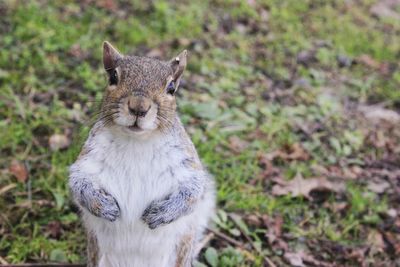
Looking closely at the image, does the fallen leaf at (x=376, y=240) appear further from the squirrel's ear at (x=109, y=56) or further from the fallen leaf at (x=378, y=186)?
the squirrel's ear at (x=109, y=56)

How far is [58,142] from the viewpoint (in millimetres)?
3865

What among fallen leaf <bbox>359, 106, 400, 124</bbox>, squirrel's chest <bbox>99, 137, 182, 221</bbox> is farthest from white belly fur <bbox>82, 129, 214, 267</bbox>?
fallen leaf <bbox>359, 106, 400, 124</bbox>

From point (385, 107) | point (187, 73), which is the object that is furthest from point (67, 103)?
point (385, 107)

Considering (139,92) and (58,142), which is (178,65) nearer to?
(139,92)

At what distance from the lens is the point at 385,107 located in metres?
Answer: 5.03

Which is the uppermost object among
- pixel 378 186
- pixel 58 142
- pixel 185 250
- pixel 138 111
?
pixel 138 111

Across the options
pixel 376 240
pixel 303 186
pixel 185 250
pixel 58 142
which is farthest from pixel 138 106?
pixel 376 240

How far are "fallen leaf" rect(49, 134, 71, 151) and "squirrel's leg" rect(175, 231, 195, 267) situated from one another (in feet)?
4.42

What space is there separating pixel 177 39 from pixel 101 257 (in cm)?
281

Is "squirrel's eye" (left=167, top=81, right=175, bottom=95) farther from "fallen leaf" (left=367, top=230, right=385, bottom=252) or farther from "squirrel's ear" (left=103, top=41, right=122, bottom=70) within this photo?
"fallen leaf" (left=367, top=230, right=385, bottom=252)

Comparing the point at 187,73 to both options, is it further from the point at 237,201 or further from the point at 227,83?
the point at 237,201

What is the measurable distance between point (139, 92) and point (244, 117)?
213cm

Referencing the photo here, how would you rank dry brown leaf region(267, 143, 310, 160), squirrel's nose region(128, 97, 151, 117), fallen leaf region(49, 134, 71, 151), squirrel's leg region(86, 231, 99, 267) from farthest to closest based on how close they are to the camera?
dry brown leaf region(267, 143, 310, 160) → fallen leaf region(49, 134, 71, 151) → squirrel's leg region(86, 231, 99, 267) → squirrel's nose region(128, 97, 151, 117)

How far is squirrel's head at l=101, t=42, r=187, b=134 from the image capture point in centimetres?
242
